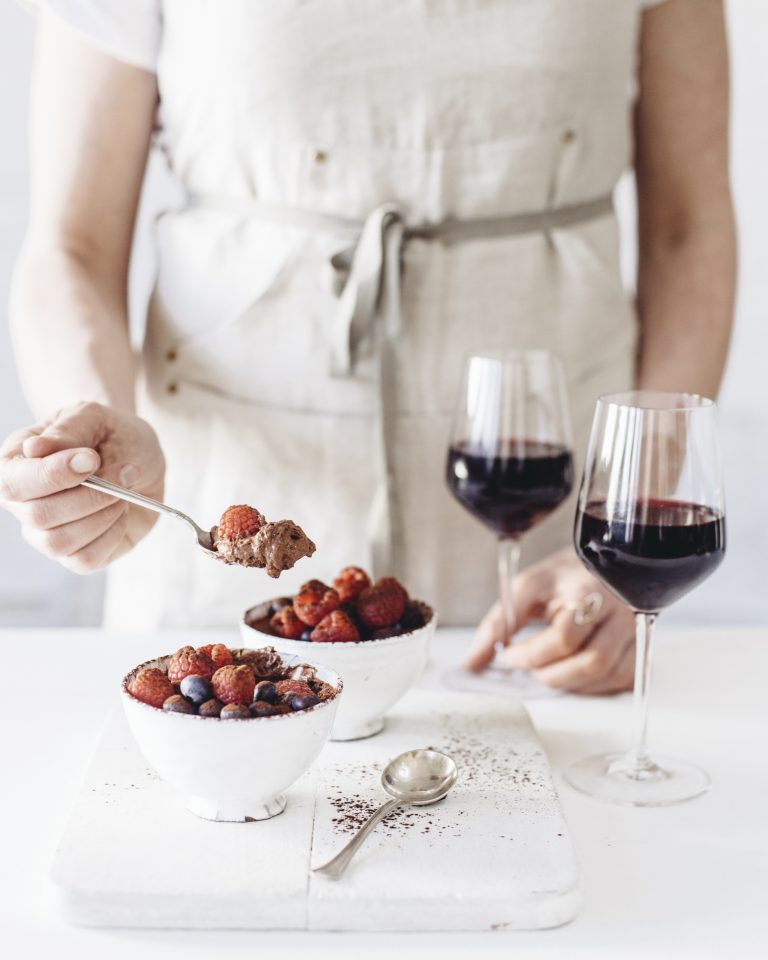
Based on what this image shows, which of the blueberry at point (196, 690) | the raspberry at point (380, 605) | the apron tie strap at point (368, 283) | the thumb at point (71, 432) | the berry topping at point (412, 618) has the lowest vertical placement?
the blueberry at point (196, 690)

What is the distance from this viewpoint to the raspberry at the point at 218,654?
91 centimetres

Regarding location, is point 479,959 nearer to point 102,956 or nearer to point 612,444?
point 102,956

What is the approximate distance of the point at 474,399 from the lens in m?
1.28

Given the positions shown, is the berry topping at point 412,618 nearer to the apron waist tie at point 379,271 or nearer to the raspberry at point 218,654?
the raspberry at point 218,654

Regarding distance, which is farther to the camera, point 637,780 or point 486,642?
point 486,642

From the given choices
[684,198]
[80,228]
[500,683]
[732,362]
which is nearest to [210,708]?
[500,683]

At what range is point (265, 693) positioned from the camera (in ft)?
2.85

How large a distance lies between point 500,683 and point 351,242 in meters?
0.57

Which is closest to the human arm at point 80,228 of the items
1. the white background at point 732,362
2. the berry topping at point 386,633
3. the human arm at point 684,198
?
the berry topping at point 386,633

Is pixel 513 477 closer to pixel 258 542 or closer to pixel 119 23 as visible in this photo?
pixel 258 542

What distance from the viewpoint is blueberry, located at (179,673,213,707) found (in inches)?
33.4

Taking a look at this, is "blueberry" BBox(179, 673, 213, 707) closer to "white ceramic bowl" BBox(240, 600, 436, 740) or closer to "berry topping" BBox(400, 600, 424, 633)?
"white ceramic bowl" BBox(240, 600, 436, 740)

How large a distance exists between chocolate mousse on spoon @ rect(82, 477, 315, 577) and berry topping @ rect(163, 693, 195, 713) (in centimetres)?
14

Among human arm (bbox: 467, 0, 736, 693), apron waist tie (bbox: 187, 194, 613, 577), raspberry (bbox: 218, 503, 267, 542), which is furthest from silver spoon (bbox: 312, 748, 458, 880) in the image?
human arm (bbox: 467, 0, 736, 693)
